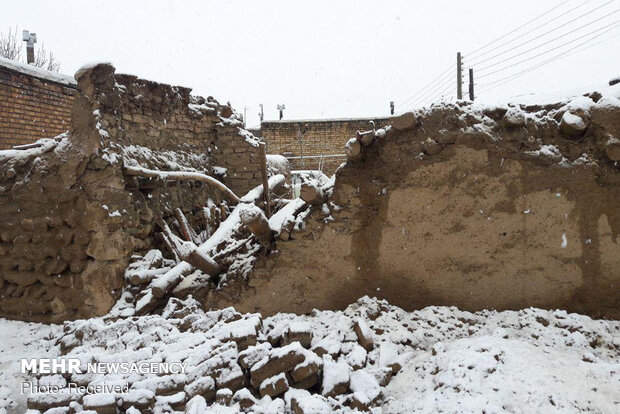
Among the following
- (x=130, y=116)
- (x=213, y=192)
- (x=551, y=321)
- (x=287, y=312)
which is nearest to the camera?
(x=551, y=321)

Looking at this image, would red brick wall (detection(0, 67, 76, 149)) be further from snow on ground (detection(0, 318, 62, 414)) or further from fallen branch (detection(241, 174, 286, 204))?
fallen branch (detection(241, 174, 286, 204))

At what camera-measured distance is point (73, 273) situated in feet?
13.3

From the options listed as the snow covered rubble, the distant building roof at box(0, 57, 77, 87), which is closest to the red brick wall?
the distant building roof at box(0, 57, 77, 87)

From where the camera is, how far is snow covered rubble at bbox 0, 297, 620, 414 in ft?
7.43

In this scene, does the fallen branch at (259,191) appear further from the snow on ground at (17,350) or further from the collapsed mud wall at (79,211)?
the snow on ground at (17,350)

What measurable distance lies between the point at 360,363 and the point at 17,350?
12.0ft

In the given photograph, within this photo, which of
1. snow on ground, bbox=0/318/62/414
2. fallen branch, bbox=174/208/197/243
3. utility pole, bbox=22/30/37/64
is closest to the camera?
snow on ground, bbox=0/318/62/414

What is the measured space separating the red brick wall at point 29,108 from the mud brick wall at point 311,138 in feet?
24.6

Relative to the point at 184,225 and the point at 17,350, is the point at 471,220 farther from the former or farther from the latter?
the point at 17,350

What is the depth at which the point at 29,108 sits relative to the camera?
7.03m

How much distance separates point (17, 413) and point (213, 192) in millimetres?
3809

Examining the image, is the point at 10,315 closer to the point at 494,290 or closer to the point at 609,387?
the point at 494,290

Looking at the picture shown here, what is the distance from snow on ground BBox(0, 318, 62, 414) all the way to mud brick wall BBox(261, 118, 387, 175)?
10971 mm

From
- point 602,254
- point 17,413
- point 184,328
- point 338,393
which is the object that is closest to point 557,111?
point 602,254
